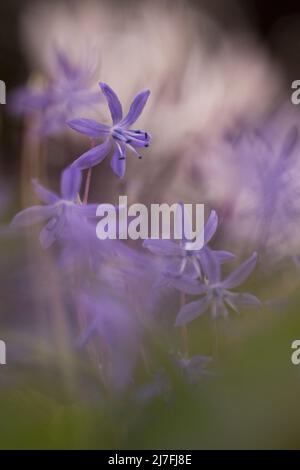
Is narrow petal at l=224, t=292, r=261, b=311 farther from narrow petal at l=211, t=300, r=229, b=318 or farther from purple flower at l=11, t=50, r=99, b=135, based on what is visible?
purple flower at l=11, t=50, r=99, b=135

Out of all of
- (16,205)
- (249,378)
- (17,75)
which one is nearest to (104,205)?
(16,205)

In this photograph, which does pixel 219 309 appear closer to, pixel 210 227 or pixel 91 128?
pixel 210 227

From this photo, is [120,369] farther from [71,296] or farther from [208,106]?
[208,106]

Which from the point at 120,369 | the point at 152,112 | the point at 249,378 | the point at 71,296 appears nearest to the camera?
the point at 249,378

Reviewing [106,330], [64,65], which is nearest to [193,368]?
[106,330]

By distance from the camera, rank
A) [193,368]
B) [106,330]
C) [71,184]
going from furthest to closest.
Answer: [71,184]
[106,330]
[193,368]

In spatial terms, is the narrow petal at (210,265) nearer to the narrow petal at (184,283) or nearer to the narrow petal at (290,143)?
the narrow petal at (184,283)

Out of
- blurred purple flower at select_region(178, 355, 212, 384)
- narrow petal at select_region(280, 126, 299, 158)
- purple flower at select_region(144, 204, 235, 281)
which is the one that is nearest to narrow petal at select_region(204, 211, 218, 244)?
purple flower at select_region(144, 204, 235, 281)
